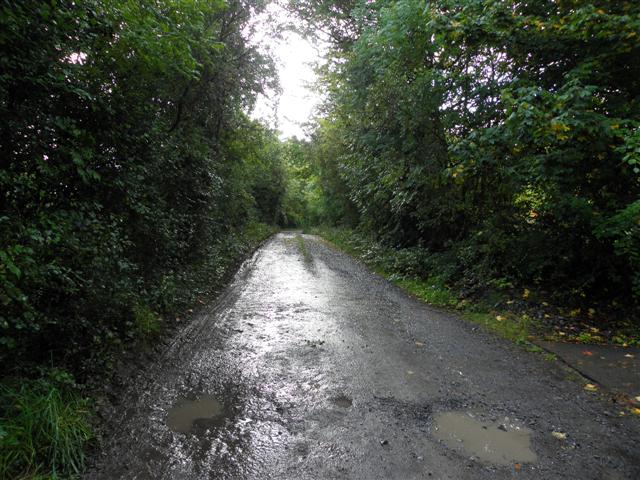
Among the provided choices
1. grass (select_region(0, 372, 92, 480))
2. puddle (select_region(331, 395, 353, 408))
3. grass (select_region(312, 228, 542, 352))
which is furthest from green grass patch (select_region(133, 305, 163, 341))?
grass (select_region(312, 228, 542, 352))

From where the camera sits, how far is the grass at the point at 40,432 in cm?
255

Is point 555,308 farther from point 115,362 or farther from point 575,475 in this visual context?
point 115,362

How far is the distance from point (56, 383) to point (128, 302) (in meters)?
1.80

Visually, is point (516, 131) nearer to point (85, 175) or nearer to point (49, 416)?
point (85, 175)

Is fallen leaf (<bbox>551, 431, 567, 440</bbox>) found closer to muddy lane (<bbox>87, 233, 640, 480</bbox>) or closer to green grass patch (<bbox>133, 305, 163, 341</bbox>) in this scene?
muddy lane (<bbox>87, 233, 640, 480</bbox>)

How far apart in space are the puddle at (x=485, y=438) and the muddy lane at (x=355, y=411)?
0.04 feet

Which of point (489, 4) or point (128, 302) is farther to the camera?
point (489, 4)

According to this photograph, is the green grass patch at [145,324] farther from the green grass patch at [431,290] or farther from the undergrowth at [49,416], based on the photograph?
the green grass patch at [431,290]

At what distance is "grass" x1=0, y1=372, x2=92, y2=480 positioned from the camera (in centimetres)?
255

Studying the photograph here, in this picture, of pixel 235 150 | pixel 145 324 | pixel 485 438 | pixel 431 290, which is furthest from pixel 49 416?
pixel 235 150

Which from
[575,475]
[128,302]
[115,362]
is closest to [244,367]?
[115,362]

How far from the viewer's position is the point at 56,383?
329 cm

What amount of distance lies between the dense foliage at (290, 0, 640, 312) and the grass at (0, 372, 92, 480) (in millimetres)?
6041

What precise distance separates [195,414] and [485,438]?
8.91 feet
